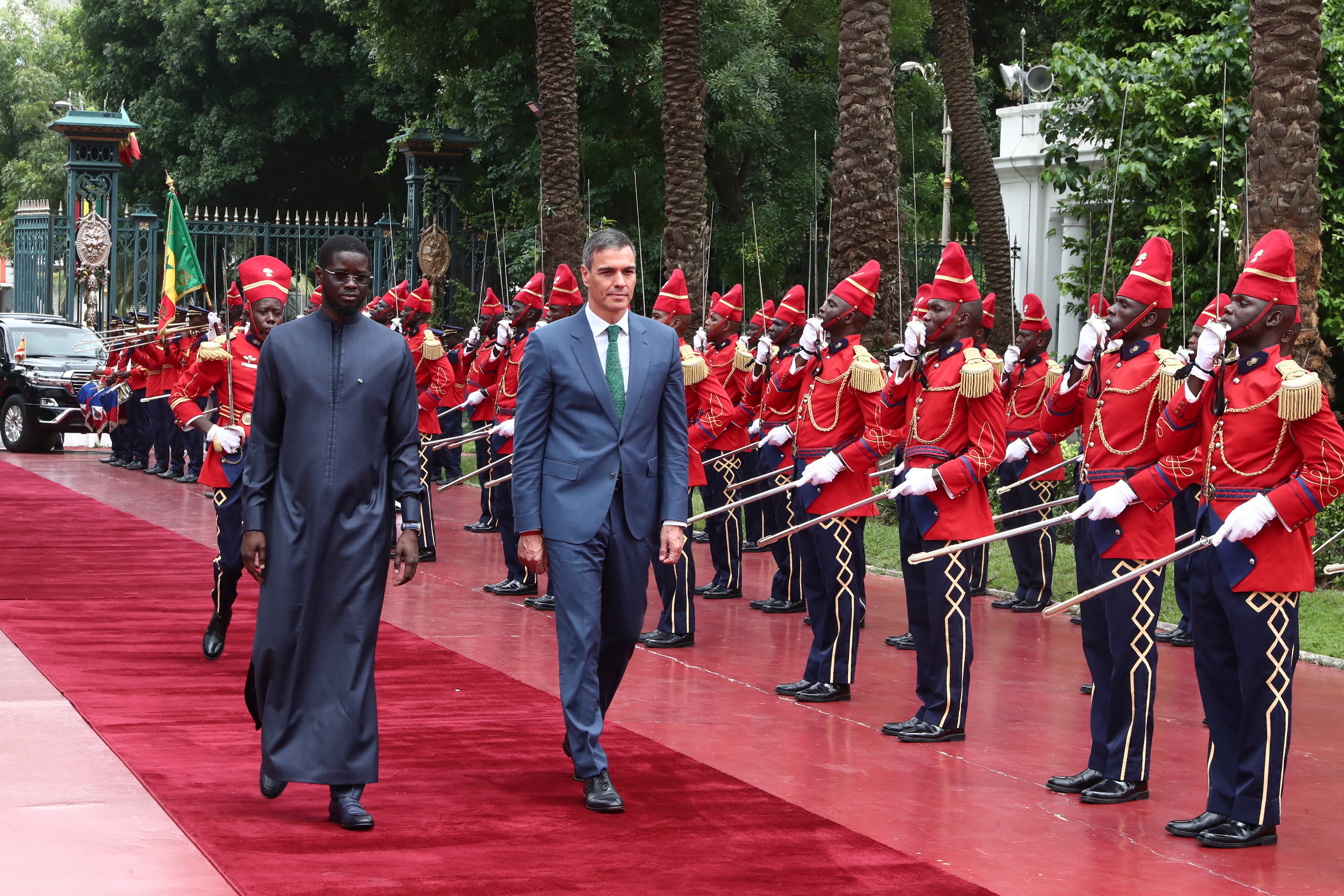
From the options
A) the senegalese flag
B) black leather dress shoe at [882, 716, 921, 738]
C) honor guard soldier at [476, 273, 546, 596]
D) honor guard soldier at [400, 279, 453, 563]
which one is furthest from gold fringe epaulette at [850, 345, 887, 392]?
the senegalese flag

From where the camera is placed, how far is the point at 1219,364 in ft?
21.4

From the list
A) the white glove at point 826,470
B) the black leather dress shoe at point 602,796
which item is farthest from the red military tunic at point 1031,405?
the black leather dress shoe at point 602,796

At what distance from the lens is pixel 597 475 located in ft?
21.3

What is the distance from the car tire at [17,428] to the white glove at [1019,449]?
16729mm

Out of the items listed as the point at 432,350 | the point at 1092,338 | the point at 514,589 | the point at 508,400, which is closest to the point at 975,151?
the point at 432,350

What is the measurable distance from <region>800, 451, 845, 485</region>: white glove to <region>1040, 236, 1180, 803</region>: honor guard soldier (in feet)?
5.02

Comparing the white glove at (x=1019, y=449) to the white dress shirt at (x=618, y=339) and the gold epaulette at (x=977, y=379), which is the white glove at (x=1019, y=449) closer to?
the gold epaulette at (x=977, y=379)

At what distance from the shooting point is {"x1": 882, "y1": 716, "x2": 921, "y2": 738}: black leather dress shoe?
26.1 ft

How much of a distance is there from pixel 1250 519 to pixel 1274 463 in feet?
1.00

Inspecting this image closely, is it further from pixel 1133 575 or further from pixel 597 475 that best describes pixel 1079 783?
pixel 597 475

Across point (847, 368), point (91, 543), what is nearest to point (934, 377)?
point (847, 368)

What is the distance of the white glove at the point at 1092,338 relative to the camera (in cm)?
765

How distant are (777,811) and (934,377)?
2558 mm

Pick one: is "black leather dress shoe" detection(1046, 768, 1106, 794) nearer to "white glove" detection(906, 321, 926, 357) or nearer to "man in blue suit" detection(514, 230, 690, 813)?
"man in blue suit" detection(514, 230, 690, 813)
